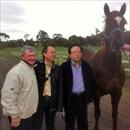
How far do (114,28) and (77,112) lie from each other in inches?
82.7

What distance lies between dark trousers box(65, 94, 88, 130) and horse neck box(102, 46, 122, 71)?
2.07 metres

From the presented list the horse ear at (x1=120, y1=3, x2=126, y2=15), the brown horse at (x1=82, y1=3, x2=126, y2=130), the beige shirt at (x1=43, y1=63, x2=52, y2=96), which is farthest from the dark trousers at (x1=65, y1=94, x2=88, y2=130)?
the horse ear at (x1=120, y1=3, x2=126, y2=15)

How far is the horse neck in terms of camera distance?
8.31m

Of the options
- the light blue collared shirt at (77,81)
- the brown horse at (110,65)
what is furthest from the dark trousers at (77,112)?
the brown horse at (110,65)

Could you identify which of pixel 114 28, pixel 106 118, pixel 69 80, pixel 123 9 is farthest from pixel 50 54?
pixel 106 118

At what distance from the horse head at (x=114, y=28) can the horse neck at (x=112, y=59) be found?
0.20 metres

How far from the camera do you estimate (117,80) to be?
846cm

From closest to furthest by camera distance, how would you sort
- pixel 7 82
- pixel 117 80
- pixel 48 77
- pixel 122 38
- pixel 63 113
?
1. pixel 7 82
2. pixel 48 77
3. pixel 63 113
4. pixel 122 38
5. pixel 117 80

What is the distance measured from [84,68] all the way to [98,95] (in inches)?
89.2

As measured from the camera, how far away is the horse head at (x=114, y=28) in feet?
25.0

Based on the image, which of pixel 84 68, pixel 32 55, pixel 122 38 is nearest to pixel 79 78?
pixel 84 68

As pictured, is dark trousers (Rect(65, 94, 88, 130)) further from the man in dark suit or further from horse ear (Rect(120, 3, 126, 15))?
horse ear (Rect(120, 3, 126, 15))

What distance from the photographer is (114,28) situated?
25.8ft

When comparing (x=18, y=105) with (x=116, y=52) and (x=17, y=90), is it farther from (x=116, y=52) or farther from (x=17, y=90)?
(x=116, y=52)
